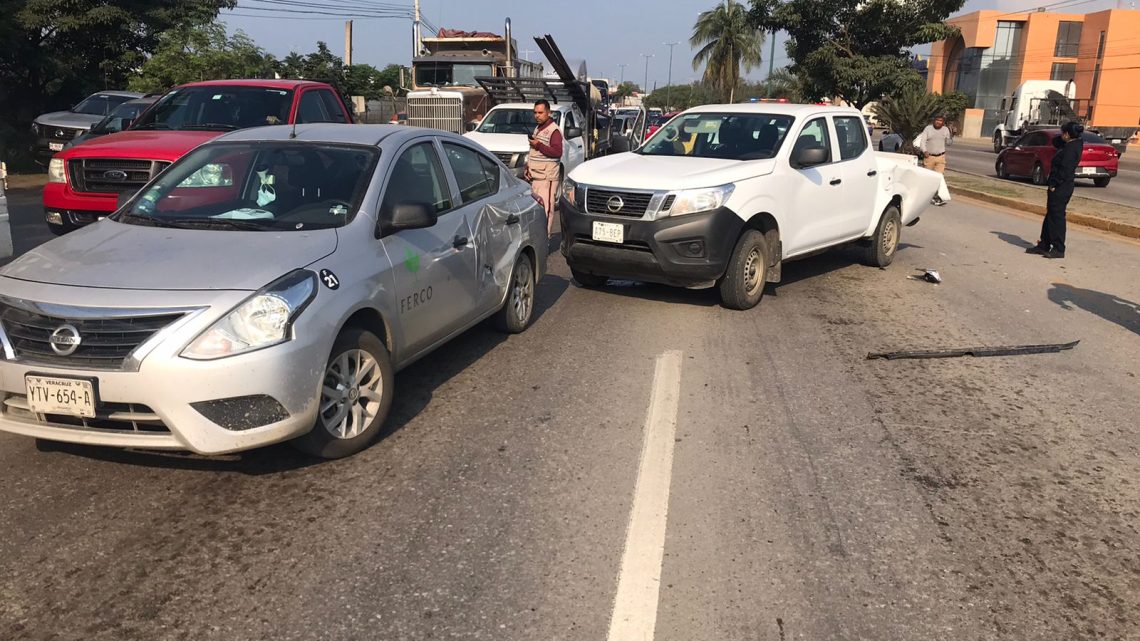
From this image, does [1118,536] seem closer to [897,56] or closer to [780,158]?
[780,158]

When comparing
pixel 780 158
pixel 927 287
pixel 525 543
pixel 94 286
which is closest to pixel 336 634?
pixel 525 543

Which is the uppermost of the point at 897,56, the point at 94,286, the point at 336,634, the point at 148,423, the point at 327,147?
the point at 897,56

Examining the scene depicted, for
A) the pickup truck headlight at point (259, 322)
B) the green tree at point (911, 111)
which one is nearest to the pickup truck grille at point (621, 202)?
the pickup truck headlight at point (259, 322)

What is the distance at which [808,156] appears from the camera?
325 inches

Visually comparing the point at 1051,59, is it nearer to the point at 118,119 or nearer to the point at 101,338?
the point at 118,119

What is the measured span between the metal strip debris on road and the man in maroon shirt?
15.9 ft

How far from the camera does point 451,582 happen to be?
3396 mm

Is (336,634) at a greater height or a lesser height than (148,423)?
lesser

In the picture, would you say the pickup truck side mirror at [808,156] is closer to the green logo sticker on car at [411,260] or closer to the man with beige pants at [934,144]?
the green logo sticker on car at [411,260]

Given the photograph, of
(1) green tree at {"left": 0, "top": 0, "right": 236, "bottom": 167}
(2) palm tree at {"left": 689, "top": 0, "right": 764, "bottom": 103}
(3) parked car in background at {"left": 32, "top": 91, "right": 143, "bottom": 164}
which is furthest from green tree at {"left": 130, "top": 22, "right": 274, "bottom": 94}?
(2) palm tree at {"left": 689, "top": 0, "right": 764, "bottom": 103}

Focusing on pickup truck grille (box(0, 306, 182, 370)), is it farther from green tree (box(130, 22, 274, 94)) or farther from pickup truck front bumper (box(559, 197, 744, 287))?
green tree (box(130, 22, 274, 94))

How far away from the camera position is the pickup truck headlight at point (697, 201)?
24.7 feet

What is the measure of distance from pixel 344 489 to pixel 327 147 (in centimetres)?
228

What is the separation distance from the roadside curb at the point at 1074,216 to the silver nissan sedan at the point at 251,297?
1244cm
